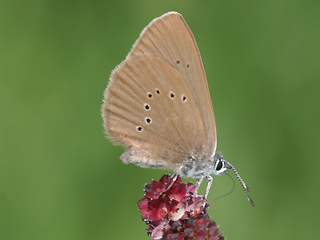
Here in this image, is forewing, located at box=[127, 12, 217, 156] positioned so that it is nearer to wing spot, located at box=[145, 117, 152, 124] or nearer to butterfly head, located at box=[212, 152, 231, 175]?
butterfly head, located at box=[212, 152, 231, 175]

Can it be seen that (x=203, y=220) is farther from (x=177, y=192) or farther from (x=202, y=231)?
(x=177, y=192)

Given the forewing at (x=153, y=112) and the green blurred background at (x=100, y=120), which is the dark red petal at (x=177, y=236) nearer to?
the forewing at (x=153, y=112)

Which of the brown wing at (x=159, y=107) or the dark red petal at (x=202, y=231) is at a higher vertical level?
the brown wing at (x=159, y=107)

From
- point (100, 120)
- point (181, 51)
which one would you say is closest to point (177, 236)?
point (181, 51)

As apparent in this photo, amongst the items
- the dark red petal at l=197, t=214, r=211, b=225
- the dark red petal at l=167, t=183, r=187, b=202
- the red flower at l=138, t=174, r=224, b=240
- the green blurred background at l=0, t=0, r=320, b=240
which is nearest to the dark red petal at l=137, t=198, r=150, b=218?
the red flower at l=138, t=174, r=224, b=240

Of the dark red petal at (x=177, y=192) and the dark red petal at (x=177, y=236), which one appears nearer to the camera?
the dark red petal at (x=177, y=236)

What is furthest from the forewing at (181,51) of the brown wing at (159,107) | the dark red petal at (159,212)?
the dark red petal at (159,212)
